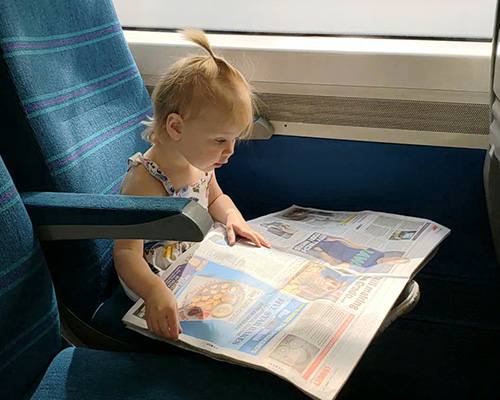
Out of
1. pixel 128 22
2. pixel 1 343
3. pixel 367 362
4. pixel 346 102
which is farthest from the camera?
pixel 128 22

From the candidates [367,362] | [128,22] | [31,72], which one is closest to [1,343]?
[31,72]

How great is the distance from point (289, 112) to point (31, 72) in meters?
0.68

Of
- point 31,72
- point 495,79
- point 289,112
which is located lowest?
point 289,112

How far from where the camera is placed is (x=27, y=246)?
41.5 inches

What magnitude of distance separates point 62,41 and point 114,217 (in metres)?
0.44

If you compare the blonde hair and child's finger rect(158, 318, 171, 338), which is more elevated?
the blonde hair

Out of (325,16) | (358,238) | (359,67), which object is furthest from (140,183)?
(325,16)

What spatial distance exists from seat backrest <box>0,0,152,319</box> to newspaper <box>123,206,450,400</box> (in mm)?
154

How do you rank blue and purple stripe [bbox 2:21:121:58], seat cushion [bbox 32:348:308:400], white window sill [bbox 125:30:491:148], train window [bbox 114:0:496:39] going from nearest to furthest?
seat cushion [bbox 32:348:308:400], blue and purple stripe [bbox 2:21:121:58], white window sill [bbox 125:30:491:148], train window [bbox 114:0:496:39]

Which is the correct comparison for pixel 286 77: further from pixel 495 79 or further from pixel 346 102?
pixel 495 79

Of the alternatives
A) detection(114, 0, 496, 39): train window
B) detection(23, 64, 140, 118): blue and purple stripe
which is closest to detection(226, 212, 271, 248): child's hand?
detection(23, 64, 140, 118): blue and purple stripe

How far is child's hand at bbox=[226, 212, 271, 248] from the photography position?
1.34 meters

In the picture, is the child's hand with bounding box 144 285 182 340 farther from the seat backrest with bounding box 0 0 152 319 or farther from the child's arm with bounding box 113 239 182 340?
the seat backrest with bounding box 0 0 152 319

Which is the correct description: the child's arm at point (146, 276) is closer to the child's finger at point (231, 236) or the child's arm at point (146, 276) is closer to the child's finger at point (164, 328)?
the child's finger at point (164, 328)
